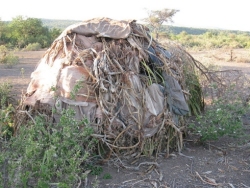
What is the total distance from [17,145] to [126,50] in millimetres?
2127

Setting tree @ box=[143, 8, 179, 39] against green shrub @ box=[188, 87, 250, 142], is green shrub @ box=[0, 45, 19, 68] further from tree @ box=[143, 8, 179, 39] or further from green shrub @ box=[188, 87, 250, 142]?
tree @ box=[143, 8, 179, 39]

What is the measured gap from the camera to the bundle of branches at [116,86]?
478cm

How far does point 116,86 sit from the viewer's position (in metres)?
4.86

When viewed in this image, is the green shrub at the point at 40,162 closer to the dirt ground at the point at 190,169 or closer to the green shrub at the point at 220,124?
the dirt ground at the point at 190,169

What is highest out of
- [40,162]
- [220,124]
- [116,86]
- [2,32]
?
[2,32]

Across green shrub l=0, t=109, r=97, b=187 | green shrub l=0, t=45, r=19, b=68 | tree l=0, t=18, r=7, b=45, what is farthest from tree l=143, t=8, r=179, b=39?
green shrub l=0, t=109, r=97, b=187

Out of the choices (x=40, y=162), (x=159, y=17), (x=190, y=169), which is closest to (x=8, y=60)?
(x=190, y=169)

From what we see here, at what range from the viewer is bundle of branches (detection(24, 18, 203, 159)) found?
188 inches

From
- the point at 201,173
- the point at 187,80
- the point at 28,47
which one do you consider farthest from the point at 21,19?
the point at 201,173

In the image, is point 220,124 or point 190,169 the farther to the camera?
point 220,124

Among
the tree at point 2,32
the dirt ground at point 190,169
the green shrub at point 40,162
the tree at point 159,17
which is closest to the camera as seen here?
the green shrub at point 40,162

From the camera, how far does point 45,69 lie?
526cm

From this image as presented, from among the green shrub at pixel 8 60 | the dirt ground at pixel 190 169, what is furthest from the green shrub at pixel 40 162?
the green shrub at pixel 8 60

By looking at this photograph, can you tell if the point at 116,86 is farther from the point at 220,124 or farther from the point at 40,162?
the point at 40,162
